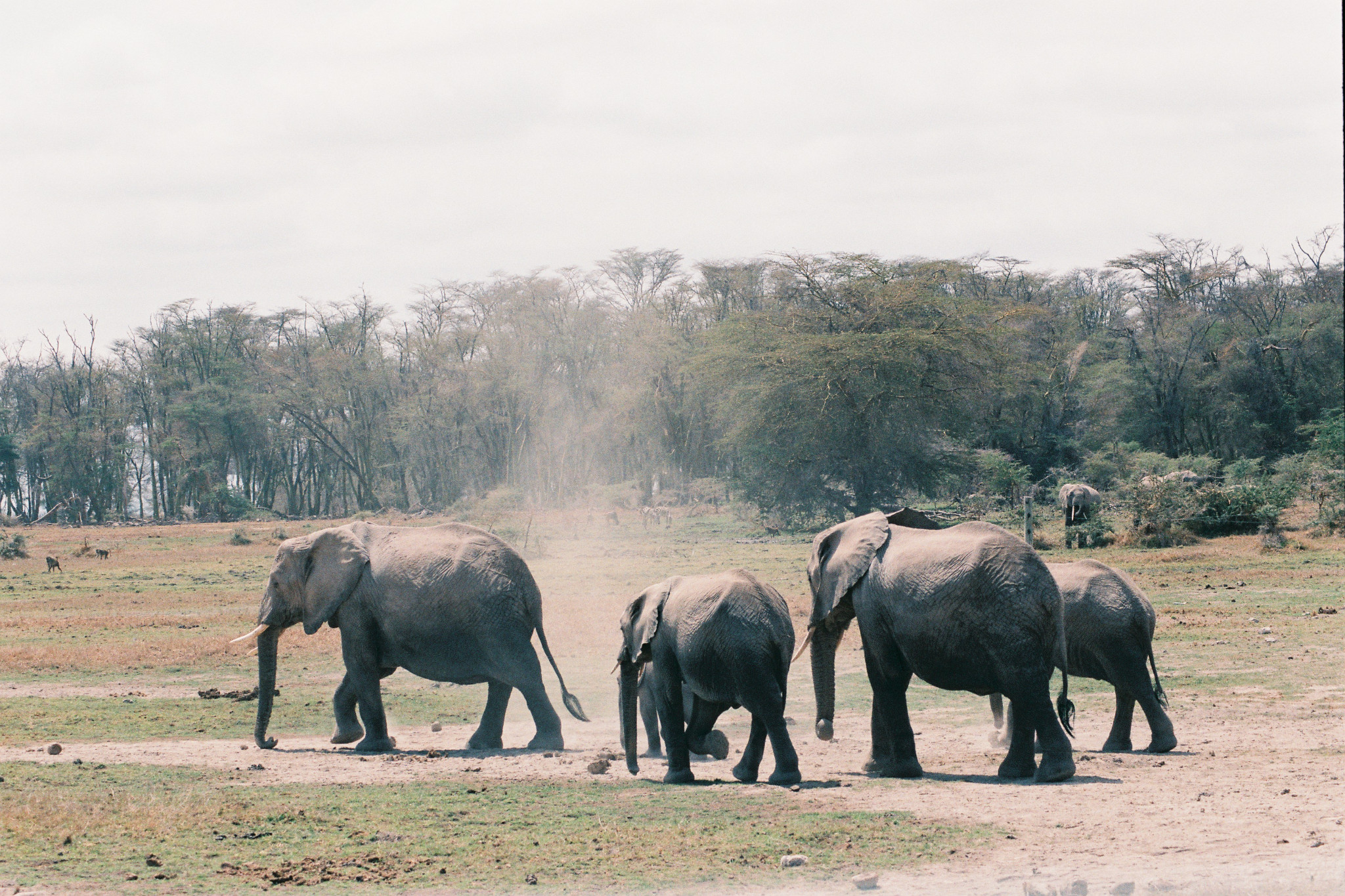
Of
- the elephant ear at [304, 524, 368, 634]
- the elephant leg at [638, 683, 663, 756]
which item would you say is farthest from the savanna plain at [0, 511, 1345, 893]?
the elephant ear at [304, 524, 368, 634]

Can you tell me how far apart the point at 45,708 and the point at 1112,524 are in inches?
1036

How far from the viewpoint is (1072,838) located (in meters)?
8.15

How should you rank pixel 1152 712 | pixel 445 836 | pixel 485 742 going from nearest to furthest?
pixel 445 836 < pixel 1152 712 < pixel 485 742

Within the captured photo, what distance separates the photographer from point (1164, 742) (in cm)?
1106

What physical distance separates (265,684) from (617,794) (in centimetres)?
462

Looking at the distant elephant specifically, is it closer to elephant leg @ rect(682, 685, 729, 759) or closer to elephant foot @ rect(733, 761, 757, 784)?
elephant leg @ rect(682, 685, 729, 759)

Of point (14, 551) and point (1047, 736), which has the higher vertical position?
point (1047, 736)

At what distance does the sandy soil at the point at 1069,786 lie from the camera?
7.45 m

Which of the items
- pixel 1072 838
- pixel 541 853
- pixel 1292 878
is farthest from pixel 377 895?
pixel 1292 878

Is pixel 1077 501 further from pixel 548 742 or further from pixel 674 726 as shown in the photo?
pixel 674 726

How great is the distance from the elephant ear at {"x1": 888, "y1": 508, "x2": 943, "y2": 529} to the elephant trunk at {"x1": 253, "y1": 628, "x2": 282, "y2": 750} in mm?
6141

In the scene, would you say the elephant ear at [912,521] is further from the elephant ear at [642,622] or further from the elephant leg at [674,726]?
the elephant leg at [674,726]

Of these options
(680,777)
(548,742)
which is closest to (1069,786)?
(680,777)

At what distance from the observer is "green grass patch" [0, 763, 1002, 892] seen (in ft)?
25.8
